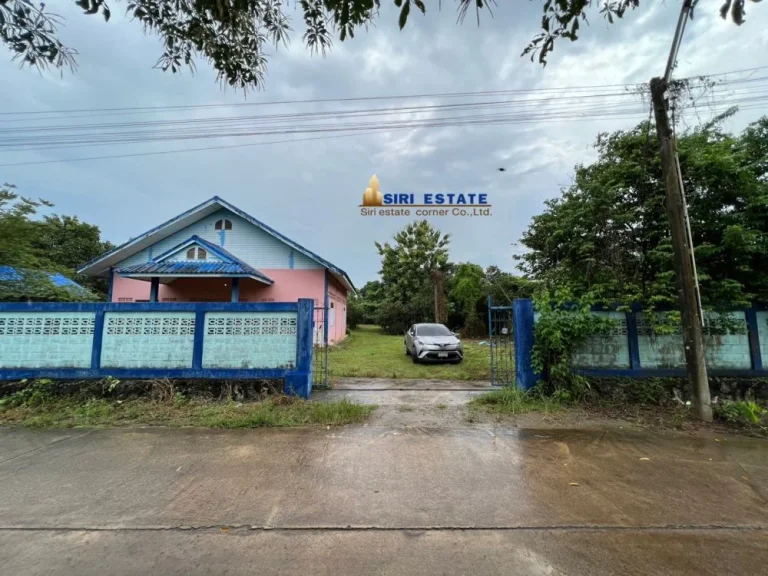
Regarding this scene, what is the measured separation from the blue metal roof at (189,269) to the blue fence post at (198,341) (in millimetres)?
7023

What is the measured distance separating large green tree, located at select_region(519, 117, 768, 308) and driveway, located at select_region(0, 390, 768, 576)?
8.68 feet

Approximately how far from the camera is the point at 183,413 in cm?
536

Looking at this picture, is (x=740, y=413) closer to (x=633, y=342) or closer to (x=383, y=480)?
(x=633, y=342)

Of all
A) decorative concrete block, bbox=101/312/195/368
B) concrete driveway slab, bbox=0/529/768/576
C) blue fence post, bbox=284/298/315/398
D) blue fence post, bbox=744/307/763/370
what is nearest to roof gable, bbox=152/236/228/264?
decorative concrete block, bbox=101/312/195/368

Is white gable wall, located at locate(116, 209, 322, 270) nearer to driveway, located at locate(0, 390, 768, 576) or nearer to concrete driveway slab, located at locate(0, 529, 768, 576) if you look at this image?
driveway, located at locate(0, 390, 768, 576)

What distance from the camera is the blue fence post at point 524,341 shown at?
20.4ft

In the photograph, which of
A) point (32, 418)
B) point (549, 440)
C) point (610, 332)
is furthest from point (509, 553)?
point (32, 418)

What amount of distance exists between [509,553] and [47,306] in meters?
7.63

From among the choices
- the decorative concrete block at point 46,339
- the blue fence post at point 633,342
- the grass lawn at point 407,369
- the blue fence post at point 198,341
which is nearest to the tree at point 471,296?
the grass lawn at point 407,369

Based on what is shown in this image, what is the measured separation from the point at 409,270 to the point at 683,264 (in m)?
25.3

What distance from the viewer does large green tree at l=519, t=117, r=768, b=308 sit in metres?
5.78

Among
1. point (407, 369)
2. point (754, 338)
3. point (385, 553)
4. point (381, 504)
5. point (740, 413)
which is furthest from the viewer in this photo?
point (407, 369)

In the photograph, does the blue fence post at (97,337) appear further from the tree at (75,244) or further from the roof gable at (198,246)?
the tree at (75,244)

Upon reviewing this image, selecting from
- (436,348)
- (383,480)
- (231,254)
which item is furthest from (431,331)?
(383,480)
